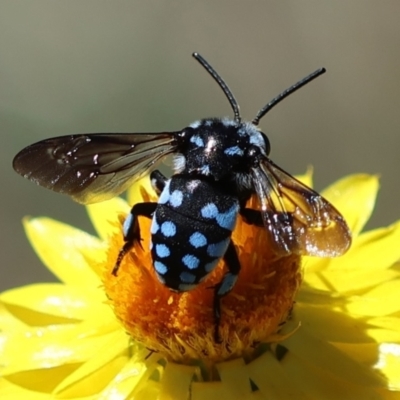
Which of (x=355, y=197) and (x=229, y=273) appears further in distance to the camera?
(x=355, y=197)

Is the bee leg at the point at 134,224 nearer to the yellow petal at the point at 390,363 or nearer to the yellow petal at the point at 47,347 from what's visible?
the yellow petal at the point at 47,347

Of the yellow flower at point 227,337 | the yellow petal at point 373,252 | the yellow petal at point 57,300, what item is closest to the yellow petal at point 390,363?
the yellow flower at point 227,337

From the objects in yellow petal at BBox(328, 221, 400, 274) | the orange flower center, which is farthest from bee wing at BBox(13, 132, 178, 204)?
yellow petal at BBox(328, 221, 400, 274)

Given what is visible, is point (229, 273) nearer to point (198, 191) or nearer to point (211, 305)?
point (211, 305)

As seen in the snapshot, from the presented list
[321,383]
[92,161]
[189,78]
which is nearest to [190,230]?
[92,161]

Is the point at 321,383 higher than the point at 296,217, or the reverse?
the point at 296,217

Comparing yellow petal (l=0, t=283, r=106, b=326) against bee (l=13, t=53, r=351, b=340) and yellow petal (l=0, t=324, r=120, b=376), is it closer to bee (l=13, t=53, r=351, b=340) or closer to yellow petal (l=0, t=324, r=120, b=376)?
yellow petal (l=0, t=324, r=120, b=376)
